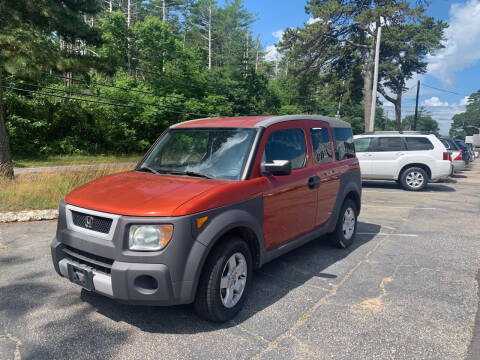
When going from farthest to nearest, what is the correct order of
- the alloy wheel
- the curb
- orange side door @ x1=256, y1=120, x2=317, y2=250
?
the curb < orange side door @ x1=256, y1=120, x2=317, y2=250 < the alloy wheel

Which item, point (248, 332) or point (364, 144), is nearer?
point (248, 332)

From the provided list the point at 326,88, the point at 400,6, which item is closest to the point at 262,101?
the point at 326,88

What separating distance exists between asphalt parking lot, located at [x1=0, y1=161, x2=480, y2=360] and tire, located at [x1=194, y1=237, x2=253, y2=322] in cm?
16

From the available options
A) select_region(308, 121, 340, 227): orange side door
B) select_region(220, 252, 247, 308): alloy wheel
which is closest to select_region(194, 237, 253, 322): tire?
select_region(220, 252, 247, 308): alloy wheel

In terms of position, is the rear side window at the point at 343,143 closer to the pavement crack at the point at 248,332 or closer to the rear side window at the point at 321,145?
the rear side window at the point at 321,145

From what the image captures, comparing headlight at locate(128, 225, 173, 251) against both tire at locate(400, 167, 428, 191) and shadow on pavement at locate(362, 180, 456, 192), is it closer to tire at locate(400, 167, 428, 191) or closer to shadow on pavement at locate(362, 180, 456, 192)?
tire at locate(400, 167, 428, 191)

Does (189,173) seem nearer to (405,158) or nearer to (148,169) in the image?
(148,169)

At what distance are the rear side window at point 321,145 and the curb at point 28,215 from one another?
17.4 ft

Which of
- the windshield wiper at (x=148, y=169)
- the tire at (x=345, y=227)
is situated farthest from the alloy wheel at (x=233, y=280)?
the tire at (x=345, y=227)

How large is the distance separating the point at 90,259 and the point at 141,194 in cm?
70

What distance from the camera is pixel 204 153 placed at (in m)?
3.80

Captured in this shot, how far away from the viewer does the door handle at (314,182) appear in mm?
4234

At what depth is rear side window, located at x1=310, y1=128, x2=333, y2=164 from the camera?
454cm

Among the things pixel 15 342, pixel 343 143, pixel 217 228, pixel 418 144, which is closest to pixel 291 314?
pixel 217 228
